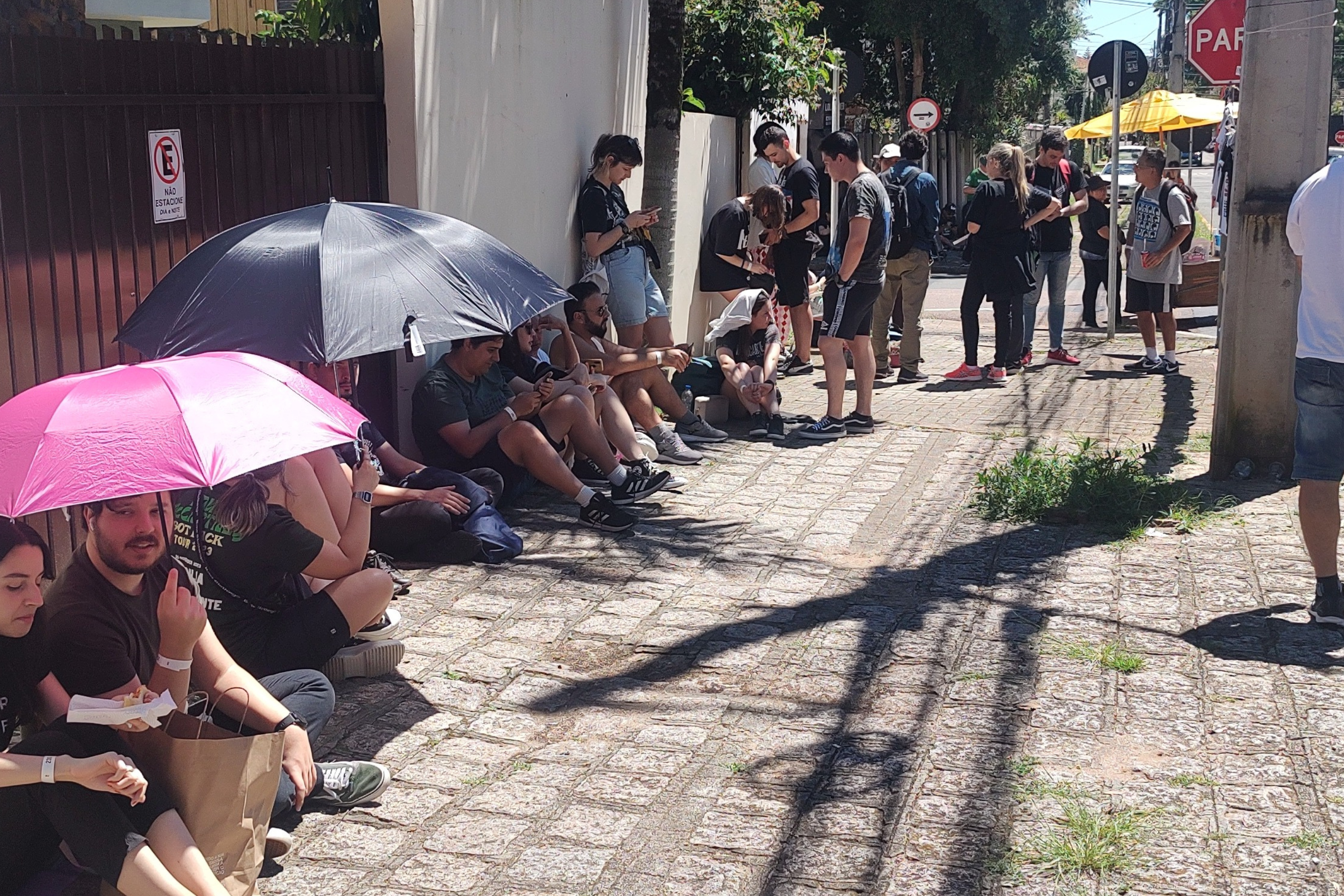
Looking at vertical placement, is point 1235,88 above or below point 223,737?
above

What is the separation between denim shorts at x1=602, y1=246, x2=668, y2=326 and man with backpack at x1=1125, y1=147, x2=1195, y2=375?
4.46 meters

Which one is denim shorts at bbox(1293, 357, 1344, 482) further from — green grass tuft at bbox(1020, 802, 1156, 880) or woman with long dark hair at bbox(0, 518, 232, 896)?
woman with long dark hair at bbox(0, 518, 232, 896)

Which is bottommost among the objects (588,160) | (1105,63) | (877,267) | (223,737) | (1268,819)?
(1268,819)

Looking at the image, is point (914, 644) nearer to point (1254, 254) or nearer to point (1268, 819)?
point (1268, 819)

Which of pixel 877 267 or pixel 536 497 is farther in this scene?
pixel 877 267

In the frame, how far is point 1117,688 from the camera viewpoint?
5.07 m

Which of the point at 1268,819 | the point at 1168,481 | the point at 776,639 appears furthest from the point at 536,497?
the point at 1268,819

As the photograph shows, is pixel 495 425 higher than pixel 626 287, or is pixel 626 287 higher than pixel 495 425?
pixel 626 287

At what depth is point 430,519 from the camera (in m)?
6.38

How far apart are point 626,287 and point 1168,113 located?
1402 centimetres

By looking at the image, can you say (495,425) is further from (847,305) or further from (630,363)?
(847,305)

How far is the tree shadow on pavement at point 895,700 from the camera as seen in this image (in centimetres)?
398

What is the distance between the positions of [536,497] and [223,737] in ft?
14.4

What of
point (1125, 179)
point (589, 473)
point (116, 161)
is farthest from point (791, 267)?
point (1125, 179)
